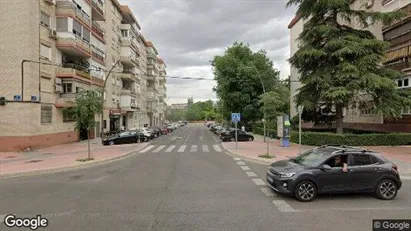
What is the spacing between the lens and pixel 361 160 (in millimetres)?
10234

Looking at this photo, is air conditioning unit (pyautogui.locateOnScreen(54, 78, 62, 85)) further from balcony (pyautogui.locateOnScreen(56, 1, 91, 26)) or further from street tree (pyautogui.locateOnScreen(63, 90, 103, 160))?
street tree (pyautogui.locateOnScreen(63, 90, 103, 160))

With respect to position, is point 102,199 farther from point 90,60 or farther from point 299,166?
point 90,60

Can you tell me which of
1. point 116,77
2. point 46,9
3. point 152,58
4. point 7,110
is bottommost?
point 7,110

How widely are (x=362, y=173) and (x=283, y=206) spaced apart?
9.25 feet

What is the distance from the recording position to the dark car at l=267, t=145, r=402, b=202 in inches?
380

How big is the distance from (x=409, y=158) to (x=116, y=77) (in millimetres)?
40539

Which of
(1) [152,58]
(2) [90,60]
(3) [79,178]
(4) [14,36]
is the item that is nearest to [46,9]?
(4) [14,36]

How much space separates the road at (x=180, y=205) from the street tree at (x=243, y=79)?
36593 mm

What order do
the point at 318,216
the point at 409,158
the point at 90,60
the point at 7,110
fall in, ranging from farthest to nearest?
the point at 90,60
the point at 7,110
the point at 409,158
the point at 318,216

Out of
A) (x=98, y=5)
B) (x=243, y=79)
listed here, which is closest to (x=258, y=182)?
(x=98, y=5)

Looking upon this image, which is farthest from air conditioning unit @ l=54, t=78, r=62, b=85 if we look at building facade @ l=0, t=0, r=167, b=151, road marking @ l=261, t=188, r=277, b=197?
road marking @ l=261, t=188, r=277, b=197

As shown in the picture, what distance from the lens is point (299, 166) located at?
1010cm

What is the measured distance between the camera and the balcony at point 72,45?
2978cm

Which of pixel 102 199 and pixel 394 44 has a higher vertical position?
pixel 394 44
